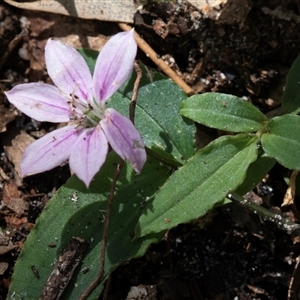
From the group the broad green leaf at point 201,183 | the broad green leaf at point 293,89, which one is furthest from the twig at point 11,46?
the broad green leaf at point 293,89

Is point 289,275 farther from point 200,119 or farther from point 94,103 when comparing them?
point 94,103

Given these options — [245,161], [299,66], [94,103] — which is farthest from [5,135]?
[299,66]

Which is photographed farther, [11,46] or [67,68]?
[11,46]

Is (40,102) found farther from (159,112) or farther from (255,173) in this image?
(255,173)

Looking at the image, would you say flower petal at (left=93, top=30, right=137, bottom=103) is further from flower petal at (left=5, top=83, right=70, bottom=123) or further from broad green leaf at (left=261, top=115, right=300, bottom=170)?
broad green leaf at (left=261, top=115, right=300, bottom=170)

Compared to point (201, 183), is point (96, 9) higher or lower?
higher

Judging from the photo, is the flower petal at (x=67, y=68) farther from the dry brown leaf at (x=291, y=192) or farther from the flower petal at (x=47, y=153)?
the dry brown leaf at (x=291, y=192)

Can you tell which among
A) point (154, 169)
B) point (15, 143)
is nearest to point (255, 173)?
point (154, 169)

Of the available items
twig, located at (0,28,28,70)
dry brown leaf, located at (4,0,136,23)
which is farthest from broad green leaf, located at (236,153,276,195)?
twig, located at (0,28,28,70)
